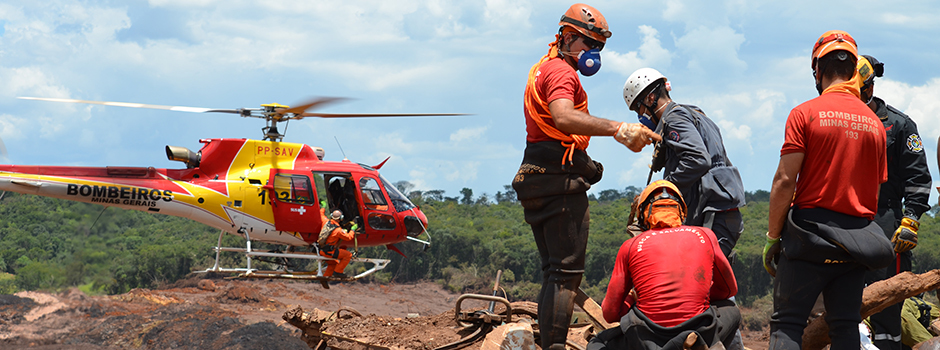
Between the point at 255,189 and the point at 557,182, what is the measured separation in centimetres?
1006

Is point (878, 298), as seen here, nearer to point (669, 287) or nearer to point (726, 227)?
point (726, 227)

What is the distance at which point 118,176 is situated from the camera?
11.7 meters

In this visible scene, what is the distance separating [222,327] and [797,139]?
481 inches

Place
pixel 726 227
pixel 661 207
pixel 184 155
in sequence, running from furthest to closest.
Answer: pixel 184 155 < pixel 726 227 < pixel 661 207

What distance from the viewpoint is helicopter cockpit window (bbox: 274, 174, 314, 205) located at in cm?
1263

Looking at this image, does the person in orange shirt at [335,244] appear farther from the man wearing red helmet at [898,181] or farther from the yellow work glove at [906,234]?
the yellow work glove at [906,234]

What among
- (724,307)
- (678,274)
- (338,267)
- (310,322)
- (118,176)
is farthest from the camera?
(338,267)

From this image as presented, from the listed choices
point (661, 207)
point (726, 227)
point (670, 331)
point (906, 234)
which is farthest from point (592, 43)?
point (906, 234)

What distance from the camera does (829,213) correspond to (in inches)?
126

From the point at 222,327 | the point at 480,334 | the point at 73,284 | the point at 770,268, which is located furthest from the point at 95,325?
the point at 770,268

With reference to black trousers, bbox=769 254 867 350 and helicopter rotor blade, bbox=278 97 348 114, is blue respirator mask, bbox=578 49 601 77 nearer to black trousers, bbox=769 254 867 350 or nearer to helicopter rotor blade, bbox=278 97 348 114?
black trousers, bbox=769 254 867 350

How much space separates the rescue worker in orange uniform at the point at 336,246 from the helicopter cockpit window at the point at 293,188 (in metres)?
0.59

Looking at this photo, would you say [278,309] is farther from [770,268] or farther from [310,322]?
[770,268]

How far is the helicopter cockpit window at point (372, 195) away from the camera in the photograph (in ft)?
43.5
